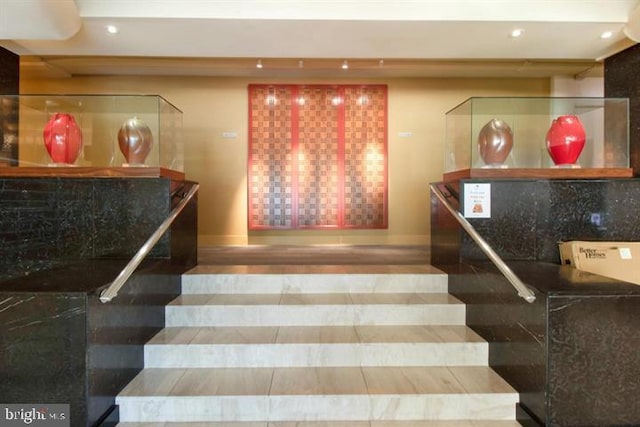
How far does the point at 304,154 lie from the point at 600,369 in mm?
4957

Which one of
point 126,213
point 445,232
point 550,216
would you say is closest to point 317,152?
point 445,232

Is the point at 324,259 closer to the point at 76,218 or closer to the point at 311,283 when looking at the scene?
the point at 311,283

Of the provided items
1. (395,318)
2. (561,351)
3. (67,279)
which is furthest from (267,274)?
(561,351)

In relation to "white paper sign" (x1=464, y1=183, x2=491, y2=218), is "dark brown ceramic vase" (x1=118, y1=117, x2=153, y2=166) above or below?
above

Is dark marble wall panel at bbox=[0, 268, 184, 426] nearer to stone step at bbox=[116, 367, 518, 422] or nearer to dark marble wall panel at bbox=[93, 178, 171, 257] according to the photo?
stone step at bbox=[116, 367, 518, 422]

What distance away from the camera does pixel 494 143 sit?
3.04 meters

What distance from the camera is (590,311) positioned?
6.21ft

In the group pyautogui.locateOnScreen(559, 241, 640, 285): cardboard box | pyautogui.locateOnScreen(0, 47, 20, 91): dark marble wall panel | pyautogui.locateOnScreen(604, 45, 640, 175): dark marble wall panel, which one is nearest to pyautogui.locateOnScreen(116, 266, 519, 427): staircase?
pyautogui.locateOnScreen(559, 241, 640, 285): cardboard box

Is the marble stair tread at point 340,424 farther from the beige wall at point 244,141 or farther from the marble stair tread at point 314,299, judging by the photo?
the beige wall at point 244,141

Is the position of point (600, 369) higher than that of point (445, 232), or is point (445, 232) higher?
point (445, 232)

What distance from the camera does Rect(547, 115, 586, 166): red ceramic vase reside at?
307 centimetres

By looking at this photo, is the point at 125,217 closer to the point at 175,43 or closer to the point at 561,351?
the point at 175,43

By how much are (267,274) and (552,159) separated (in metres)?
2.73

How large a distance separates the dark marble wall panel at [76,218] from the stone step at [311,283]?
47cm
